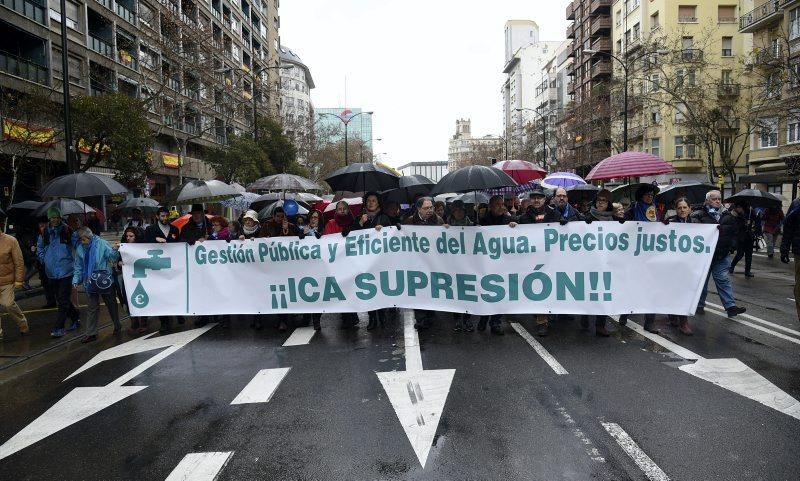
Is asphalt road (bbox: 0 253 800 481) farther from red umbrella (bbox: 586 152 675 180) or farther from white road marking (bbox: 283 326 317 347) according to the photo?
red umbrella (bbox: 586 152 675 180)

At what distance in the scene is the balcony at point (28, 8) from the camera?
23.2m

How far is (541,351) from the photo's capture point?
21.3 ft

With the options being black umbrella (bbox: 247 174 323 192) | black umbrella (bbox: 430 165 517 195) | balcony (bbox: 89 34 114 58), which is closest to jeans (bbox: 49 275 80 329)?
black umbrella (bbox: 247 174 323 192)

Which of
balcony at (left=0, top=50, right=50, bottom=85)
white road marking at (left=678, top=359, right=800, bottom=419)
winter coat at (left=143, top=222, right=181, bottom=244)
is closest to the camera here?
white road marking at (left=678, top=359, right=800, bottom=419)

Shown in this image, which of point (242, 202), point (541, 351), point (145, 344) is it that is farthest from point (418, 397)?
point (242, 202)

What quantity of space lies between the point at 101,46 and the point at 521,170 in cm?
2755

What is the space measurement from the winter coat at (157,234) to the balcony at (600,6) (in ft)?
197

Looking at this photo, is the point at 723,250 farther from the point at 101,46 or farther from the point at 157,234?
the point at 101,46

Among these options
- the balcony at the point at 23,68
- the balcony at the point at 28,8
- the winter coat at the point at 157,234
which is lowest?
the winter coat at the point at 157,234

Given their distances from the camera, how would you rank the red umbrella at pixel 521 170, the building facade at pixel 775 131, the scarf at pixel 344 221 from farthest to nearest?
the building facade at pixel 775 131, the red umbrella at pixel 521 170, the scarf at pixel 344 221

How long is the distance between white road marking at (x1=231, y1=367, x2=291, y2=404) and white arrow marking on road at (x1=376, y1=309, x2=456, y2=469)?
1.08m

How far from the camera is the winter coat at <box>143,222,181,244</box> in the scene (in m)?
8.41

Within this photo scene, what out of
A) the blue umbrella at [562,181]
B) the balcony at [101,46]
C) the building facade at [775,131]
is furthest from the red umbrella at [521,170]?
the balcony at [101,46]

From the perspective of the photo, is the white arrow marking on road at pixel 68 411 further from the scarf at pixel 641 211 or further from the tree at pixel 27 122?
the tree at pixel 27 122
